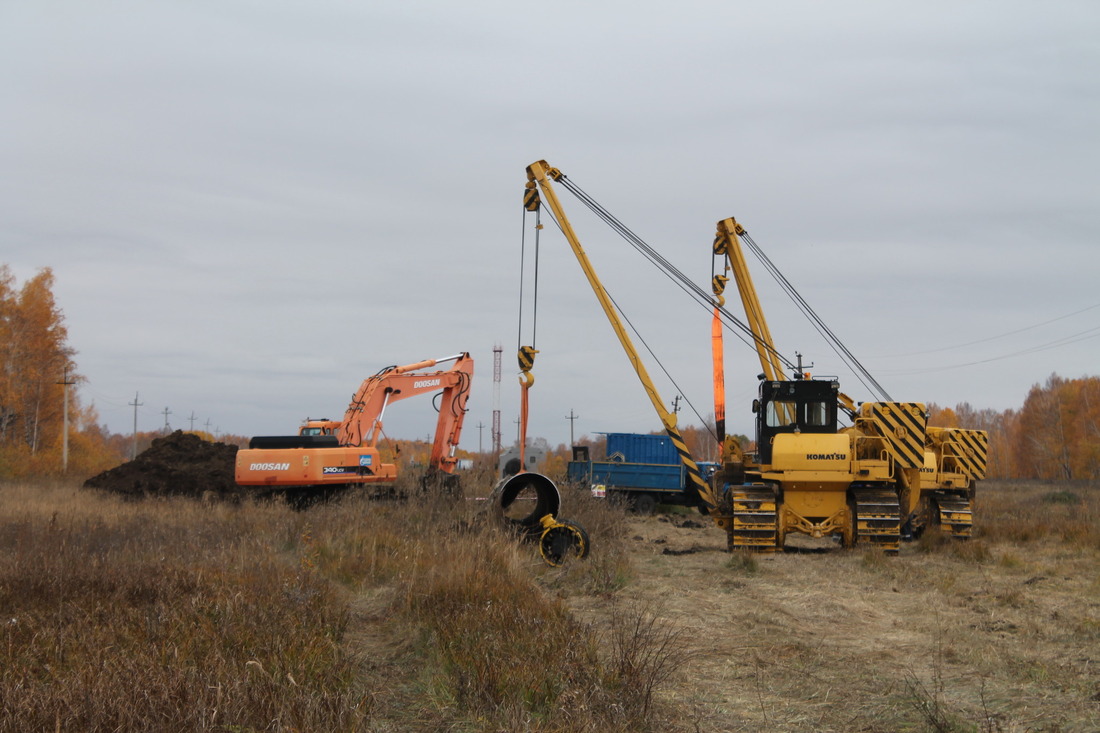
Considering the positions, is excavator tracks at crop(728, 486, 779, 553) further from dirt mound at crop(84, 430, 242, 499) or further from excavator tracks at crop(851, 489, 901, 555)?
dirt mound at crop(84, 430, 242, 499)

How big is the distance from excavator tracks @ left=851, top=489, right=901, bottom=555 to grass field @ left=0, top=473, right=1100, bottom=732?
1.25 m

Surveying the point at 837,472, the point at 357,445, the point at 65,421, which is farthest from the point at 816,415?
the point at 65,421

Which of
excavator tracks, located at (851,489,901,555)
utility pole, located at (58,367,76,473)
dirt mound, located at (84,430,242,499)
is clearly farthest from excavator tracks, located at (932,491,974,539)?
utility pole, located at (58,367,76,473)

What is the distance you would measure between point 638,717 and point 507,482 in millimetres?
8291

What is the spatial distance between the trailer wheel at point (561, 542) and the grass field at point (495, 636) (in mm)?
320

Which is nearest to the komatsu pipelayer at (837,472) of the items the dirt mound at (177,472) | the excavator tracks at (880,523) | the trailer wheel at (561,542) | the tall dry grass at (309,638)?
the excavator tracks at (880,523)

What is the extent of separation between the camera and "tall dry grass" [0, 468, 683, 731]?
16.0 ft

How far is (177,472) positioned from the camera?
2452cm

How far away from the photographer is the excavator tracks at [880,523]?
48.8 feet

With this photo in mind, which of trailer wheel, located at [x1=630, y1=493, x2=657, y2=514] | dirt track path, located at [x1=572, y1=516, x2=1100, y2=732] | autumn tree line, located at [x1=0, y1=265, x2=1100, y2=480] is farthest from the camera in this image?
autumn tree line, located at [x1=0, y1=265, x2=1100, y2=480]

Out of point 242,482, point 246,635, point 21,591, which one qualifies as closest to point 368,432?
point 242,482

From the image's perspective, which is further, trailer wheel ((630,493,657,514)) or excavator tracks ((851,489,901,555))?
trailer wheel ((630,493,657,514))

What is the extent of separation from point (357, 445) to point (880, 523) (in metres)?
11.3

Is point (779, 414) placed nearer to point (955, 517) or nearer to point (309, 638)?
point (955, 517)
